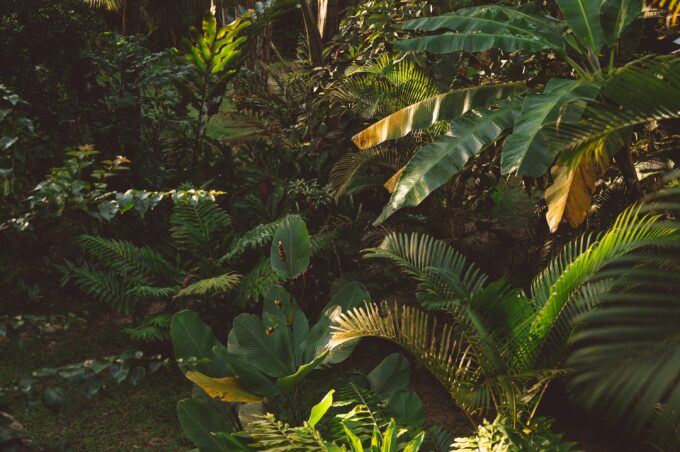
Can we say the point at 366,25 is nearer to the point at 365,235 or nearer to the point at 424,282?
the point at 365,235

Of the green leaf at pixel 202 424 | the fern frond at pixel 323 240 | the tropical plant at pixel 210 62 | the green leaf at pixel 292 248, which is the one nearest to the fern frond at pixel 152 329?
the green leaf at pixel 292 248

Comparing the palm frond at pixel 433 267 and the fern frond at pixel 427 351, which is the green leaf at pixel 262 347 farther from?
the palm frond at pixel 433 267

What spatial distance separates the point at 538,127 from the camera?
3.45 meters

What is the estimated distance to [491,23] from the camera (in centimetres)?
442

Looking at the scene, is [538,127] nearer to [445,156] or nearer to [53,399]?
[445,156]

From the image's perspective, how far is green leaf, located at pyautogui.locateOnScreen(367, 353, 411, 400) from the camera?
3.90 meters

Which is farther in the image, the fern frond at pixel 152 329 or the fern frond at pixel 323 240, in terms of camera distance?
the fern frond at pixel 323 240

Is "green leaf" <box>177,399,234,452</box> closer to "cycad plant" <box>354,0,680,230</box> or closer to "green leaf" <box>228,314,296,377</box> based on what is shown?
"green leaf" <box>228,314,296,377</box>

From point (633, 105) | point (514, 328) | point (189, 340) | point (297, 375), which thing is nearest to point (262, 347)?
point (189, 340)

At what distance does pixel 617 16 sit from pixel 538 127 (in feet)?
3.74

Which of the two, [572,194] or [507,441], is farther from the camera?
[572,194]

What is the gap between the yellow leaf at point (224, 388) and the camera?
349 centimetres

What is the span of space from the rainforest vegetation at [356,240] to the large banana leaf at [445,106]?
1 centimetres

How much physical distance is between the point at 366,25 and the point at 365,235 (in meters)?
2.18
